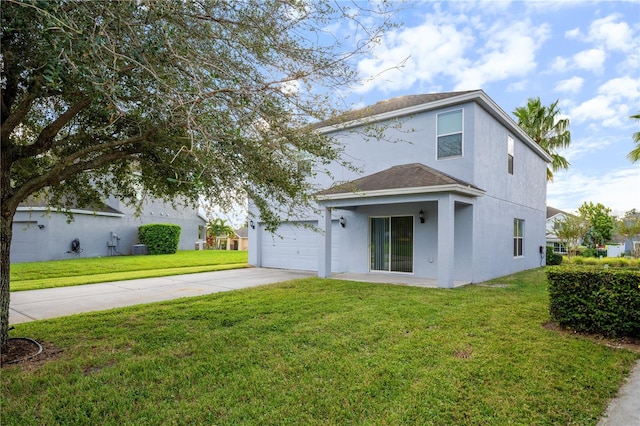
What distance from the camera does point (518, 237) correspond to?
1457 centimetres

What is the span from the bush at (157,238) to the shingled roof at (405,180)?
14875 millimetres

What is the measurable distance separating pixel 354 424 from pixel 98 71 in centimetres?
375

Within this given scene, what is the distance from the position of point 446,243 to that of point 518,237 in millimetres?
6787

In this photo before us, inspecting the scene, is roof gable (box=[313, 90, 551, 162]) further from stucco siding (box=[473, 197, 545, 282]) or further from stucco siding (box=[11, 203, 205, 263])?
stucco siding (box=[11, 203, 205, 263])

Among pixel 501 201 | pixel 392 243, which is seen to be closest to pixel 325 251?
pixel 392 243

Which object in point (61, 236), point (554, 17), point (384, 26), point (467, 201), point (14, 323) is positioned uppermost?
point (554, 17)

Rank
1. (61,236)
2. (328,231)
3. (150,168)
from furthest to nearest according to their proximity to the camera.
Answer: (61,236), (328,231), (150,168)

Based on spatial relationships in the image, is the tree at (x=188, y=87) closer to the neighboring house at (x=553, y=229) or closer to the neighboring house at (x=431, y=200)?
the neighboring house at (x=431, y=200)

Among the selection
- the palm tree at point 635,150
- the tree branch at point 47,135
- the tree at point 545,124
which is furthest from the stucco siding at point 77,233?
the palm tree at point 635,150

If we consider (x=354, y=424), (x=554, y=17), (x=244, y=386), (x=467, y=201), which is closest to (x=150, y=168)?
(x=244, y=386)

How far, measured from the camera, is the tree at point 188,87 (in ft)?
10.8

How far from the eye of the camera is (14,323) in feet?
20.2

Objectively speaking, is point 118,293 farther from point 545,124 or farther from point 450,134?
point 545,124

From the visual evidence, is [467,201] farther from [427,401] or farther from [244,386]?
[244,386]
